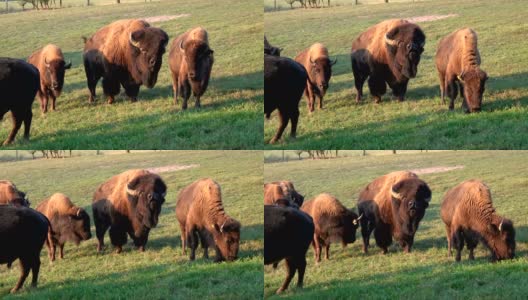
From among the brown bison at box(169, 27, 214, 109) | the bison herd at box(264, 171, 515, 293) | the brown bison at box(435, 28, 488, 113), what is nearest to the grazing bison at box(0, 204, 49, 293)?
the brown bison at box(169, 27, 214, 109)

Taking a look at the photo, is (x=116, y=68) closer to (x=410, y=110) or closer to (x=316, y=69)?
(x=316, y=69)

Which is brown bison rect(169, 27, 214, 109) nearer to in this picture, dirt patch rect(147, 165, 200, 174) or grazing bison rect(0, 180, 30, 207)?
dirt patch rect(147, 165, 200, 174)

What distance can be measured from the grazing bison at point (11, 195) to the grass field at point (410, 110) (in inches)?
197

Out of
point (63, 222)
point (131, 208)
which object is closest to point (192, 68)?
point (131, 208)

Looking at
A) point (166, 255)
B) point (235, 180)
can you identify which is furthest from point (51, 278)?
point (235, 180)

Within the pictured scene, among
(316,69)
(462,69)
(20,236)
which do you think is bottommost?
(20,236)

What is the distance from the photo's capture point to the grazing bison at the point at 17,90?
15.5 m

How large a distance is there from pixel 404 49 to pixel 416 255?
150 inches

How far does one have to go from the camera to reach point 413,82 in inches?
673

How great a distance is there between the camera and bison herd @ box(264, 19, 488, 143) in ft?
48.8

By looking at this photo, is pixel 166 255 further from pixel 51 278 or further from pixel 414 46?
pixel 414 46

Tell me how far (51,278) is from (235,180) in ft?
9.77

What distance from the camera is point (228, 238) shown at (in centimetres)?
1477

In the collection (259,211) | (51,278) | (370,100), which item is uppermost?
(370,100)
